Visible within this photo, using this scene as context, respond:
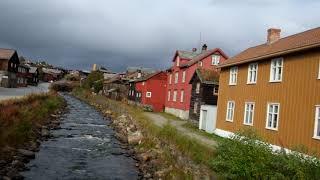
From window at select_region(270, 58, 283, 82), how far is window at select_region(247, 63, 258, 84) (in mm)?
2462

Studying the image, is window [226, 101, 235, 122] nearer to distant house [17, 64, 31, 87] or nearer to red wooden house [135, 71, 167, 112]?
red wooden house [135, 71, 167, 112]

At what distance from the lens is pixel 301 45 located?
25.4 metres

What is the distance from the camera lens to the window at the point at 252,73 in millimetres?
31984

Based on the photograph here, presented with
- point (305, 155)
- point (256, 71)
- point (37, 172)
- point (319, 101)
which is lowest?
point (37, 172)

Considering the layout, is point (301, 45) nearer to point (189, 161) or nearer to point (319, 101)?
point (319, 101)

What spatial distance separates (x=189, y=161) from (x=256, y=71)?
13298 mm

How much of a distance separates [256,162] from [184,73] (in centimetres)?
4572

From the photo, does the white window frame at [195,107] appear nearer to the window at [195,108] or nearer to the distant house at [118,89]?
the window at [195,108]

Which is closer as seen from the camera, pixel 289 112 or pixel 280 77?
pixel 289 112

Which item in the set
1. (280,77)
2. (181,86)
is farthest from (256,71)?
(181,86)

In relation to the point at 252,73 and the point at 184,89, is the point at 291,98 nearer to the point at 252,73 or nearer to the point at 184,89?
the point at 252,73

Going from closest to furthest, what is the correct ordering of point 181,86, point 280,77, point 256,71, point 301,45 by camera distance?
point 301,45, point 280,77, point 256,71, point 181,86

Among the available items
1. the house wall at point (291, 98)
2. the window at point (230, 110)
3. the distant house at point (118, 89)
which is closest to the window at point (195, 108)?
the window at point (230, 110)

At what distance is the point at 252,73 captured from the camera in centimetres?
3272
